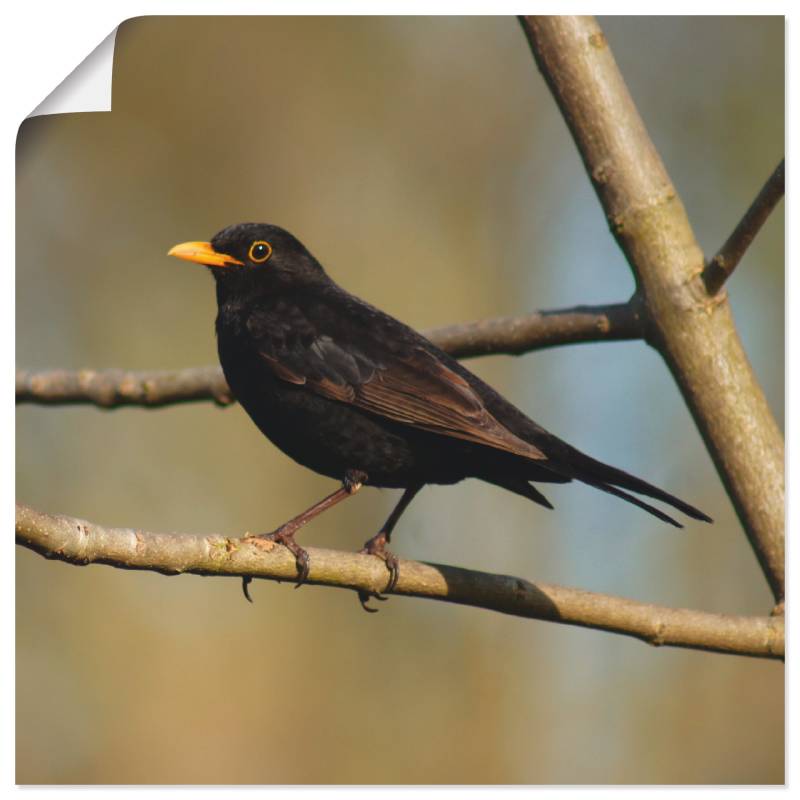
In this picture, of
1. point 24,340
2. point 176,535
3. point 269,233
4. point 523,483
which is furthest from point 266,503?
point 176,535

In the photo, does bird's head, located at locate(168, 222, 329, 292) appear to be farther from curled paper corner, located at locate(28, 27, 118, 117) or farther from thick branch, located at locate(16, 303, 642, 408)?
curled paper corner, located at locate(28, 27, 118, 117)

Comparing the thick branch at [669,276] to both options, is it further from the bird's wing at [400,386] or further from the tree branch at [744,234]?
the bird's wing at [400,386]

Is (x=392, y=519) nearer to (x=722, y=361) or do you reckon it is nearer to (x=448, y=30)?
(x=722, y=361)

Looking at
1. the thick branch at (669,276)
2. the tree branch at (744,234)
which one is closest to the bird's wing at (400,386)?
the thick branch at (669,276)

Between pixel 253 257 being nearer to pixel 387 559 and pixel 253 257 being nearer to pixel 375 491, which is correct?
pixel 387 559

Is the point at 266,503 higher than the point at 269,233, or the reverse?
the point at 269,233

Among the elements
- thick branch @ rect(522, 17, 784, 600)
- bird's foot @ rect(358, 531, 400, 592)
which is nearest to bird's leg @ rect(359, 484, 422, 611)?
bird's foot @ rect(358, 531, 400, 592)

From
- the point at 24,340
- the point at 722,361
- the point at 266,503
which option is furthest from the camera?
the point at 266,503
